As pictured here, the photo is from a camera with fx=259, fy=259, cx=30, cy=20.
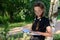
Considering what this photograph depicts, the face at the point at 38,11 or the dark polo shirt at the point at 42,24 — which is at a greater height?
the face at the point at 38,11

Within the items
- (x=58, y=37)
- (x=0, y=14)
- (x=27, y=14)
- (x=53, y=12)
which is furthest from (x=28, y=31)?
(x=27, y=14)

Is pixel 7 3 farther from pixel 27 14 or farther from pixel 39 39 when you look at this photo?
pixel 27 14

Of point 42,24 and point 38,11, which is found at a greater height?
point 38,11

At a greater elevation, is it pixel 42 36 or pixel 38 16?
pixel 38 16

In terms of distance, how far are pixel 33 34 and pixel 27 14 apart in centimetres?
1276

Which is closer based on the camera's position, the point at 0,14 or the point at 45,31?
the point at 45,31

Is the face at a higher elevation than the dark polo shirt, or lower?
higher

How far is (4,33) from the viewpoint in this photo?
510 cm

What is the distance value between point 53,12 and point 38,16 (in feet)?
7.98

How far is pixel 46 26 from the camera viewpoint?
161 inches

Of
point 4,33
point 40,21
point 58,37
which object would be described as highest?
point 40,21

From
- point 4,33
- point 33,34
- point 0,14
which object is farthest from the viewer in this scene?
point 0,14

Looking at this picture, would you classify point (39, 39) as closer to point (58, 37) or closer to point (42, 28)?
point (42, 28)

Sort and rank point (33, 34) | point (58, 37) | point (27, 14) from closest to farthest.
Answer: point (33, 34)
point (58, 37)
point (27, 14)
